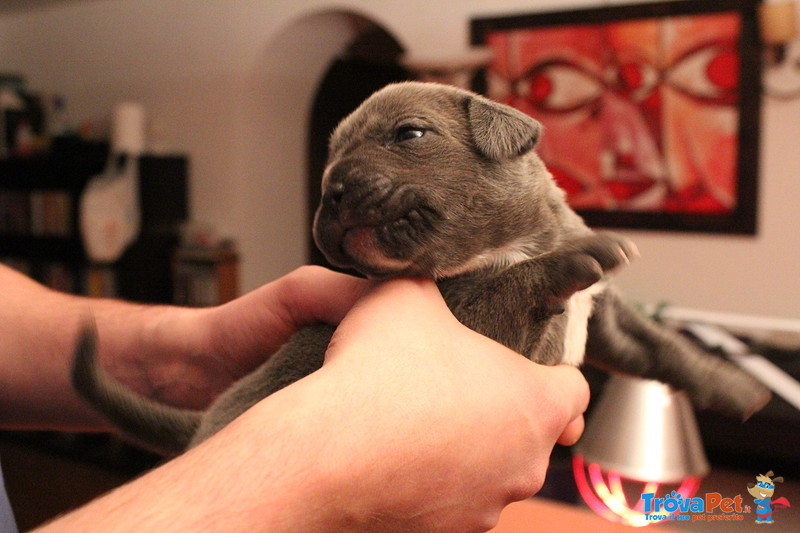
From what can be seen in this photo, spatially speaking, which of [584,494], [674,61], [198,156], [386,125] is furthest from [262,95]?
[386,125]

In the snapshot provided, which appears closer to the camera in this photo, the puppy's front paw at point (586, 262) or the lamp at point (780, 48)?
the puppy's front paw at point (586, 262)

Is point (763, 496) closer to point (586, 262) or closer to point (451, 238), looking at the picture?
point (586, 262)

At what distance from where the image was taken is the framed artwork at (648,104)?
9.25 feet

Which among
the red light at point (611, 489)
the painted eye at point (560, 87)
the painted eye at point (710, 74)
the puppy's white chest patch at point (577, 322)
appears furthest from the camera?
the painted eye at point (560, 87)

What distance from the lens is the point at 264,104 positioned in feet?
13.4

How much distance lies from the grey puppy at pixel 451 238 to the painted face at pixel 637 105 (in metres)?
2.12

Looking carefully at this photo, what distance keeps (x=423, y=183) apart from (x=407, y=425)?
0.27 m

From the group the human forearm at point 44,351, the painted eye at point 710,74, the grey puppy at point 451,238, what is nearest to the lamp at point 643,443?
the grey puppy at point 451,238

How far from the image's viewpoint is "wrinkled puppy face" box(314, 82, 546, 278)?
733mm

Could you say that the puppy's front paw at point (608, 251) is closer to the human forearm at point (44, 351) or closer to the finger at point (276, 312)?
the finger at point (276, 312)

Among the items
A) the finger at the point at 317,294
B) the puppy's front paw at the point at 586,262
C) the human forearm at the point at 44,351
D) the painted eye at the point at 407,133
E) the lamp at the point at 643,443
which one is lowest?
the lamp at the point at 643,443

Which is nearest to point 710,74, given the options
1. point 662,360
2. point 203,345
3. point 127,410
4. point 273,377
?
point 662,360

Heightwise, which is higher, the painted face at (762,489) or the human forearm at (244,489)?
the human forearm at (244,489)

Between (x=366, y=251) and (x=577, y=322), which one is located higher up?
(x=366, y=251)
